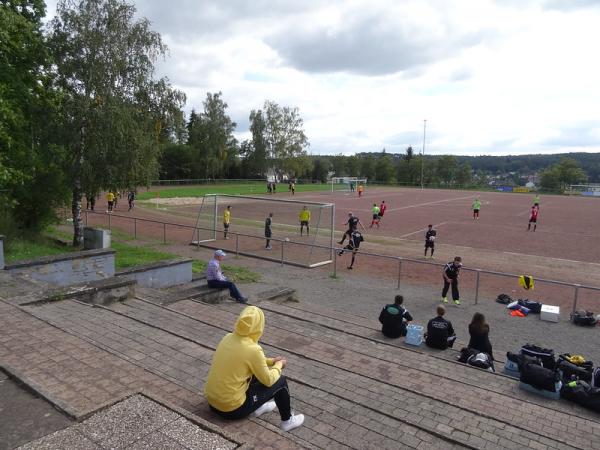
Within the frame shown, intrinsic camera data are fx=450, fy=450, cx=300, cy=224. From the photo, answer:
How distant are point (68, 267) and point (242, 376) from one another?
8706 millimetres

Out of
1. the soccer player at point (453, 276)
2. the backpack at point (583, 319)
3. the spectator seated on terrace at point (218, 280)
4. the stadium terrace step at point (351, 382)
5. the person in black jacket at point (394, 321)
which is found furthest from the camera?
the soccer player at point (453, 276)

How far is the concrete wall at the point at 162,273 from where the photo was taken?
37.8ft

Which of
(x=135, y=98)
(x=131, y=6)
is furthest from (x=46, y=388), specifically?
(x=131, y=6)

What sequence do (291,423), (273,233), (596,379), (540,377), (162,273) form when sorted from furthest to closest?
1. (273,233)
2. (162,273)
3. (596,379)
4. (540,377)
5. (291,423)

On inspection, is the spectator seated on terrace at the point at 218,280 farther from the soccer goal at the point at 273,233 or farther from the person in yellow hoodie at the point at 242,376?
the person in yellow hoodie at the point at 242,376

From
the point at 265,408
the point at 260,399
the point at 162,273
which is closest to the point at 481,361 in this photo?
the point at 265,408

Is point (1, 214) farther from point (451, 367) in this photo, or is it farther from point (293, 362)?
point (451, 367)

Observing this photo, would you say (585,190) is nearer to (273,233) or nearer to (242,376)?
(273,233)

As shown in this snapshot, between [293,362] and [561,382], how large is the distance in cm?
389

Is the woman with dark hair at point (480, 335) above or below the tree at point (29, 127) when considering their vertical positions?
below

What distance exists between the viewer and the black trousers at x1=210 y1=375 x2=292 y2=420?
14.5 feet

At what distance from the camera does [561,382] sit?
6.50 meters

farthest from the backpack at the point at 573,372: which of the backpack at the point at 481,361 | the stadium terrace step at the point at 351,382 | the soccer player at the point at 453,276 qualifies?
the soccer player at the point at 453,276

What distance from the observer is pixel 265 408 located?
15.5ft
